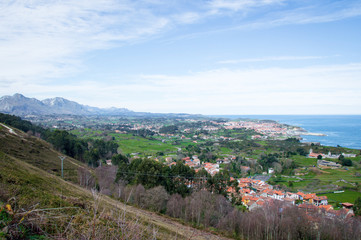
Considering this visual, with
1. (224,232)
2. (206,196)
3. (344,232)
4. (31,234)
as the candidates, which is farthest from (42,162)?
(344,232)

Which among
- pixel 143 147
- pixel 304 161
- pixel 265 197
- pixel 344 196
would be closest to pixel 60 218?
pixel 265 197

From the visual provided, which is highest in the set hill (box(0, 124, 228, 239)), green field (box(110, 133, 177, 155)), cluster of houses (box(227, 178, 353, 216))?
hill (box(0, 124, 228, 239))

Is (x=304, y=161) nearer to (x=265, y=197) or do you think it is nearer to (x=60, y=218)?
(x=265, y=197)

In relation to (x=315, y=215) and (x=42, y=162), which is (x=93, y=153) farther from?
(x=315, y=215)

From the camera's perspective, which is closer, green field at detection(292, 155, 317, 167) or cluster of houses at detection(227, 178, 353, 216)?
cluster of houses at detection(227, 178, 353, 216)

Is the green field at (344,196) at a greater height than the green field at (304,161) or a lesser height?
greater

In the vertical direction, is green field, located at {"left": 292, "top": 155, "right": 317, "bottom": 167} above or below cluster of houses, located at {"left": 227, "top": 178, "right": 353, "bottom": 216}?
below

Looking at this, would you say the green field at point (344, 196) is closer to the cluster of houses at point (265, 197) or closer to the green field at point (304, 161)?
the cluster of houses at point (265, 197)

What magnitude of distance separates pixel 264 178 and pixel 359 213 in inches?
690

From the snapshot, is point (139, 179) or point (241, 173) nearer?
point (139, 179)

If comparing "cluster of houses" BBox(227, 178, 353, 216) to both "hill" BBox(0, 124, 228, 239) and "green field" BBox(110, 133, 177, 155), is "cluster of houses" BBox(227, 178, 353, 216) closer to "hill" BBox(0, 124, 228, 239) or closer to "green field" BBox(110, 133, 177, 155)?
"hill" BBox(0, 124, 228, 239)

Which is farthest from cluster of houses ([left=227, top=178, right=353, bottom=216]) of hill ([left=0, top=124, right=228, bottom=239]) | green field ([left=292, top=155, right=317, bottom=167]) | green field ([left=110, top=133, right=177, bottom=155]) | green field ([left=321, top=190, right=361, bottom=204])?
green field ([left=110, top=133, right=177, bottom=155])

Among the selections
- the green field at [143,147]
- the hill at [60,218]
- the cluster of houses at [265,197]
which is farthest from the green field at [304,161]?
the hill at [60,218]

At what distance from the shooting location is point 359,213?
42.7 feet
